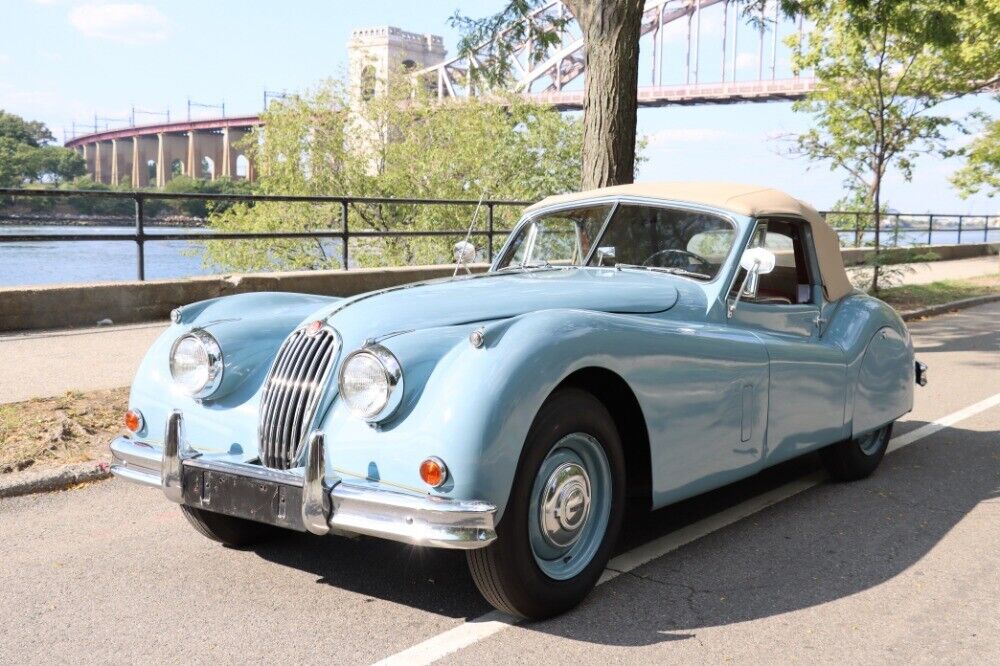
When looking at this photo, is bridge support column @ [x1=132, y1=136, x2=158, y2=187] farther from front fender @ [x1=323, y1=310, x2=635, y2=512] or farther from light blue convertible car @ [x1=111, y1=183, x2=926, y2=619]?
front fender @ [x1=323, y1=310, x2=635, y2=512]

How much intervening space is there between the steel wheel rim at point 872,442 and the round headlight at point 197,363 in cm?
349

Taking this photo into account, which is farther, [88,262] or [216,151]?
[216,151]

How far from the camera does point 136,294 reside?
32.6 ft

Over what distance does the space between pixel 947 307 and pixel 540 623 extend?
13.2 metres

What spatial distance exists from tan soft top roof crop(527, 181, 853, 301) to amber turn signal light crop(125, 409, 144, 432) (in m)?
2.37

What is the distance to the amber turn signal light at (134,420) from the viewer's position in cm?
404

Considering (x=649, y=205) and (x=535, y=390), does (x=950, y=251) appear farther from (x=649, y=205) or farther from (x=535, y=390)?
(x=535, y=390)

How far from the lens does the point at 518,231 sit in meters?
5.42

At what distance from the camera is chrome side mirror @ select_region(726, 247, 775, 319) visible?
4.49 m

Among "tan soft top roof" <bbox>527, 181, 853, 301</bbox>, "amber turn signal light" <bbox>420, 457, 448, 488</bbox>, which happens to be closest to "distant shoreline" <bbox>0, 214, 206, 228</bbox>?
"tan soft top roof" <bbox>527, 181, 853, 301</bbox>

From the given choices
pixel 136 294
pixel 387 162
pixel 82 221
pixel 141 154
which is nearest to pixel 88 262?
pixel 82 221

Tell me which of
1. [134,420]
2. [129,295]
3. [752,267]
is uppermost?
[752,267]

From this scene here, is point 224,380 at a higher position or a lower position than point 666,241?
lower

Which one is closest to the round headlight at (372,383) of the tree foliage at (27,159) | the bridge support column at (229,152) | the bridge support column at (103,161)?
the tree foliage at (27,159)
